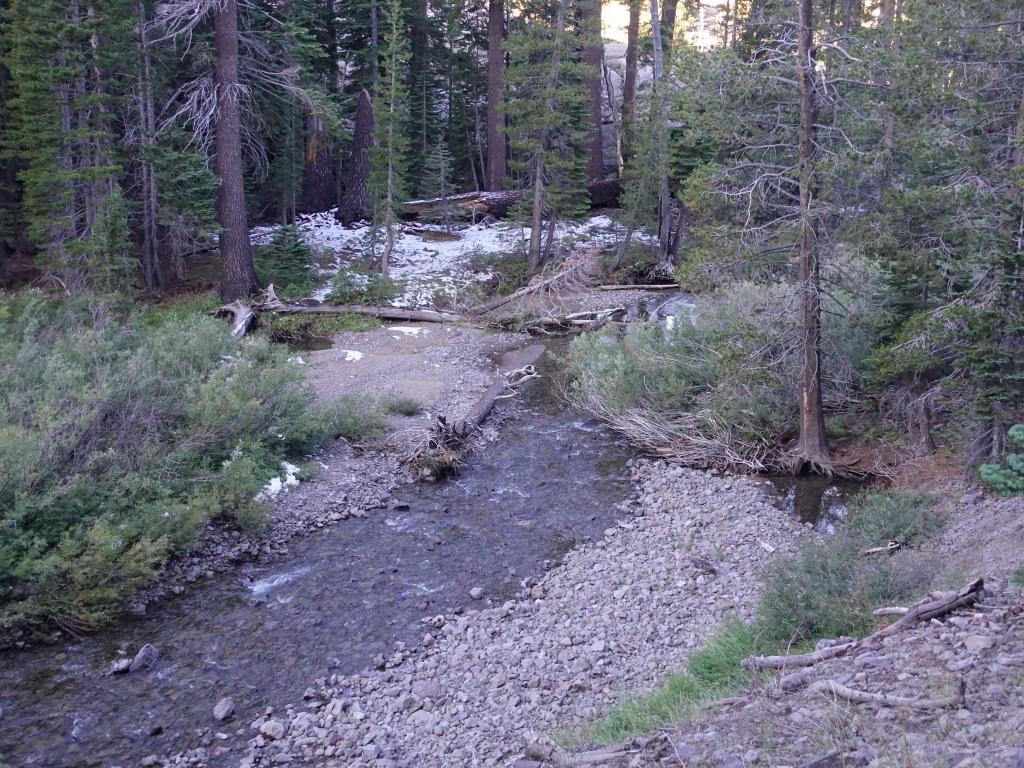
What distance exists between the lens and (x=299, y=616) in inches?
326

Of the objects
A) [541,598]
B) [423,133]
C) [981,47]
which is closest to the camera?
[541,598]

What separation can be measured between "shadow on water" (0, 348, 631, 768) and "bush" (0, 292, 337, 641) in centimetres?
68

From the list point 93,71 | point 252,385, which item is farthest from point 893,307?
point 93,71

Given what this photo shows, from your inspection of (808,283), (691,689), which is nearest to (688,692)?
(691,689)

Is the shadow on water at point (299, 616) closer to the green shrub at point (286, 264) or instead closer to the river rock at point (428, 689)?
the river rock at point (428, 689)

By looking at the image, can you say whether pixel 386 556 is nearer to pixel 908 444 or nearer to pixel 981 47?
pixel 908 444

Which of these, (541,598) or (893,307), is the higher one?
(893,307)

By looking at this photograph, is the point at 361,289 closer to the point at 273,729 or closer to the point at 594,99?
the point at 594,99

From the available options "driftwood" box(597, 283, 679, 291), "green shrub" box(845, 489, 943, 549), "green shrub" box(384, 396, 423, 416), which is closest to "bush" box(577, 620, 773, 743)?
"green shrub" box(845, 489, 943, 549)

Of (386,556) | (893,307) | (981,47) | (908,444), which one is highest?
(981,47)

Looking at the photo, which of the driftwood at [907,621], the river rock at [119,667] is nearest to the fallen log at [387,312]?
the river rock at [119,667]

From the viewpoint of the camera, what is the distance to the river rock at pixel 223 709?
6.56 m

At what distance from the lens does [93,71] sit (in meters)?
18.0

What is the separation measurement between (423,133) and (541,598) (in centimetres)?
2687
